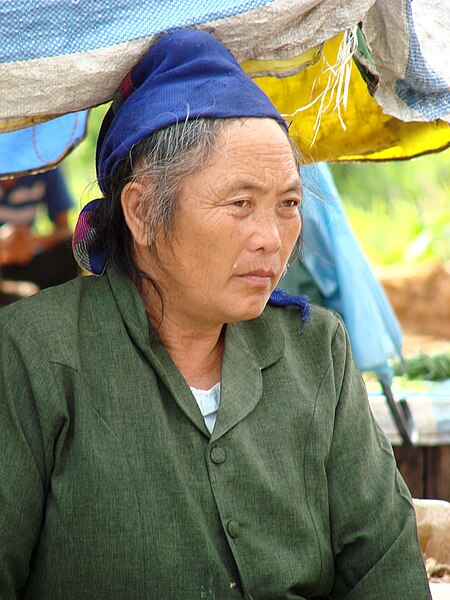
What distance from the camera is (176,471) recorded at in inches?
79.5

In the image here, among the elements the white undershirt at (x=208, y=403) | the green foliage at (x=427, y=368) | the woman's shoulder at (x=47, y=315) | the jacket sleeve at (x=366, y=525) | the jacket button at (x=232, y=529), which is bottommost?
the green foliage at (x=427, y=368)

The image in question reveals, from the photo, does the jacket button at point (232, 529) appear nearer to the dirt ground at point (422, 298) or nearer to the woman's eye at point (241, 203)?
the woman's eye at point (241, 203)

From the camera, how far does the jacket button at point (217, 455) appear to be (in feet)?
6.79

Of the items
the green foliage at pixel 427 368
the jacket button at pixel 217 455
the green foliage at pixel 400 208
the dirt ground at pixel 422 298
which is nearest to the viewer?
the jacket button at pixel 217 455

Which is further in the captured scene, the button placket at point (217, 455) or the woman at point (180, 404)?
the button placket at point (217, 455)

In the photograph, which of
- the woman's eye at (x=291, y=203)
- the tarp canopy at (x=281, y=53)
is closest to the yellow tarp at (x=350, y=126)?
the tarp canopy at (x=281, y=53)

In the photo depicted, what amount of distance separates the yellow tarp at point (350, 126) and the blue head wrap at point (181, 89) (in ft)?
1.54

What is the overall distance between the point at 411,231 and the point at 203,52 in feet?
31.7

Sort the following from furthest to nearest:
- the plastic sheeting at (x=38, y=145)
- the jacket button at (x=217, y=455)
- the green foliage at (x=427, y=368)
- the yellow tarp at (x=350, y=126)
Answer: the green foliage at (x=427, y=368)
the plastic sheeting at (x=38, y=145)
the yellow tarp at (x=350, y=126)
the jacket button at (x=217, y=455)

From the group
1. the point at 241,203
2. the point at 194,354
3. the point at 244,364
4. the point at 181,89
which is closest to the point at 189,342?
the point at 194,354

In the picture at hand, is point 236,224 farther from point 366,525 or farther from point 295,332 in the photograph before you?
point 366,525

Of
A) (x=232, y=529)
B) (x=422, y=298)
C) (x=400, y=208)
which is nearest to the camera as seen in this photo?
(x=232, y=529)

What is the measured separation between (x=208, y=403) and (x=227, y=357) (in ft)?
0.43

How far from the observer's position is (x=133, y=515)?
1.98 m
